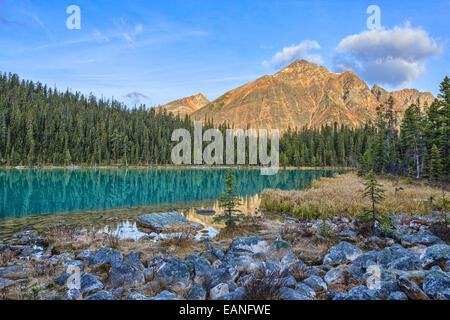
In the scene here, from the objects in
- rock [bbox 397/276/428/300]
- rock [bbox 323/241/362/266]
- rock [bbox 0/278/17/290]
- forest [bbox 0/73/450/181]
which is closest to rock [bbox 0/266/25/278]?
rock [bbox 0/278/17/290]

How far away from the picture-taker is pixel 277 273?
7.76m

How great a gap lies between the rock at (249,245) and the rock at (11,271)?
7.77 m

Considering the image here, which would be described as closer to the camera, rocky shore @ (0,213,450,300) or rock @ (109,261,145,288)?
rocky shore @ (0,213,450,300)

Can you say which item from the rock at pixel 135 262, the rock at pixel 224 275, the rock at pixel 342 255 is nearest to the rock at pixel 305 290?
the rock at pixel 224 275

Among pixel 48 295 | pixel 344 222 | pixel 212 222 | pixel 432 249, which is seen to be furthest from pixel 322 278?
pixel 212 222

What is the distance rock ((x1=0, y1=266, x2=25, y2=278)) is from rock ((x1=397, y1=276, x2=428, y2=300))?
11515 millimetres

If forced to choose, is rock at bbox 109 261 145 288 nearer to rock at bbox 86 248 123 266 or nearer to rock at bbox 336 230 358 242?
rock at bbox 86 248 123 266

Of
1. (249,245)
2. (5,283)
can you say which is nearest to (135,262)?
(5,283)

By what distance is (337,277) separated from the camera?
753 centimetres

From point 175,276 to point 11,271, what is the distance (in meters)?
6.24

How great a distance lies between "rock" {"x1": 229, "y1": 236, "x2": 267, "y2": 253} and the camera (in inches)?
440

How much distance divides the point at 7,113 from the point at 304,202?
145 meters

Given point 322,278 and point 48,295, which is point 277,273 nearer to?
point 322,278
